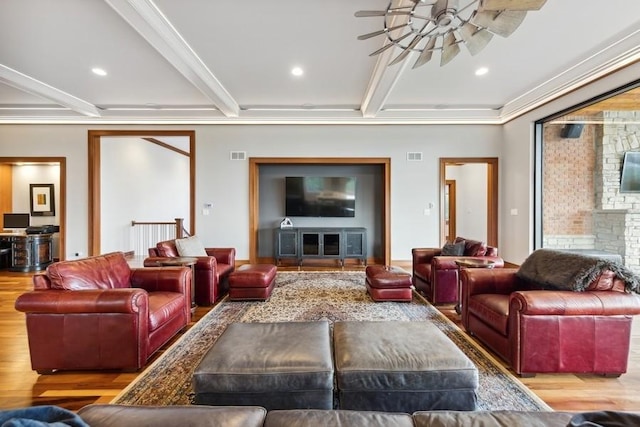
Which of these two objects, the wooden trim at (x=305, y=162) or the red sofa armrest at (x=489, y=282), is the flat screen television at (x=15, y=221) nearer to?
the wooden trim at (x=305, y=162)

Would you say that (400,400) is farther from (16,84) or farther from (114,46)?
(16,84)

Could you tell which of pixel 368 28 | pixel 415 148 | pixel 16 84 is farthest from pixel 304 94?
pixel 16 84

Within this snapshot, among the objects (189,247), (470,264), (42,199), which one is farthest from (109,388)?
(42,199)

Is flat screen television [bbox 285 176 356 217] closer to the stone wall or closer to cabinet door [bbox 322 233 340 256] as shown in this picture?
cabinet door [bbox 322 233 340 256]

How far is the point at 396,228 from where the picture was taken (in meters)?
6.38

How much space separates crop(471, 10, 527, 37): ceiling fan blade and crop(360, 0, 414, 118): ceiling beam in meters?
0.77

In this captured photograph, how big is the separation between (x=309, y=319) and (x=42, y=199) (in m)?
7.49

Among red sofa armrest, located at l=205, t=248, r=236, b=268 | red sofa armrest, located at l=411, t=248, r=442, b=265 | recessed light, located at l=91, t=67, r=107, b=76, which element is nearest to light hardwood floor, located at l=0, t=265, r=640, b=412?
red sofa armrest, located at l=205, t=248, r=236, b=268

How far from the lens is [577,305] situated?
2189mm

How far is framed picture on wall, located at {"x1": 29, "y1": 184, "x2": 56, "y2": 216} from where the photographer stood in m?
7.04

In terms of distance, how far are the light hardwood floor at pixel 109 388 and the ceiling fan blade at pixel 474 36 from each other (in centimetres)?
271

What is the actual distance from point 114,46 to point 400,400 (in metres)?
4.63

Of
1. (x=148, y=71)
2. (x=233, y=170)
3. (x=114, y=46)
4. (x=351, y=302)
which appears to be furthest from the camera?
(x=233, y=170)

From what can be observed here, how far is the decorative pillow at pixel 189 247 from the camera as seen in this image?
427 centimetres
